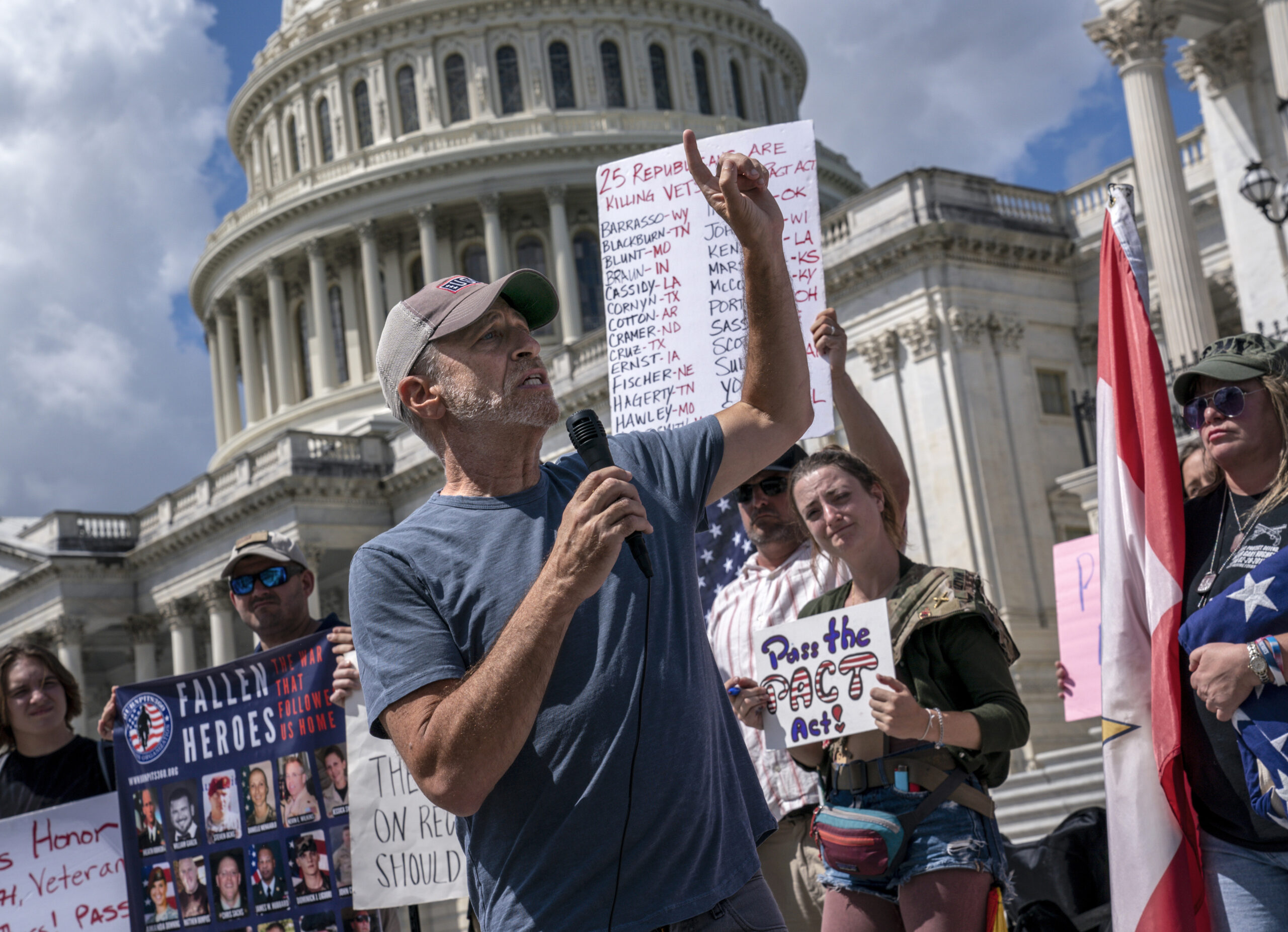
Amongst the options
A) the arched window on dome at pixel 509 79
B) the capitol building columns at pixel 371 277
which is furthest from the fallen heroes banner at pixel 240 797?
the arched window on dome at pixel 509 79

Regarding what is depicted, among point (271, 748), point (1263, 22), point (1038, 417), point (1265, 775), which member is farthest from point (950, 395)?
point (1265, 775)

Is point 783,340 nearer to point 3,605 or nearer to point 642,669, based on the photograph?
point 642,669

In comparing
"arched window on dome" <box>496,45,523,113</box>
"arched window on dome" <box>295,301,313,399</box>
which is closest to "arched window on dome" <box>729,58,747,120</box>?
"arched window on dome" <box>496,45,523,113</box>

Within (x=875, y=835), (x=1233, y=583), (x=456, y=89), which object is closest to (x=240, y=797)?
(x=875, y=835)

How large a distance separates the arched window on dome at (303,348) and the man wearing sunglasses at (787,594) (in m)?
52.0

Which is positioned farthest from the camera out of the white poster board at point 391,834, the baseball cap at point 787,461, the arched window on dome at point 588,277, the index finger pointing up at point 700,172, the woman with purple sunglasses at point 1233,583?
the arched window on dome at point 588,277

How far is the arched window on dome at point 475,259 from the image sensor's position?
5450cm

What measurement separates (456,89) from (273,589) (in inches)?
2056

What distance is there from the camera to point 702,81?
58.0m

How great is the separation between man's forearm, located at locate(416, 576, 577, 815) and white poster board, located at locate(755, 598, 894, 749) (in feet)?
5.27

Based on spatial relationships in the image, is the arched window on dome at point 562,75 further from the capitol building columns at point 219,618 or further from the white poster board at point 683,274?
the white poster board at point 683,274

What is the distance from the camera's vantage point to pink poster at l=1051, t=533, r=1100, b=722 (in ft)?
24.3

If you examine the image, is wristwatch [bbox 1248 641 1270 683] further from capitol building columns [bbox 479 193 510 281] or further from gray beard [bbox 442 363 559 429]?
capitol building columns [bbox 479 193 510 281]

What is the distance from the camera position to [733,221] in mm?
3148
